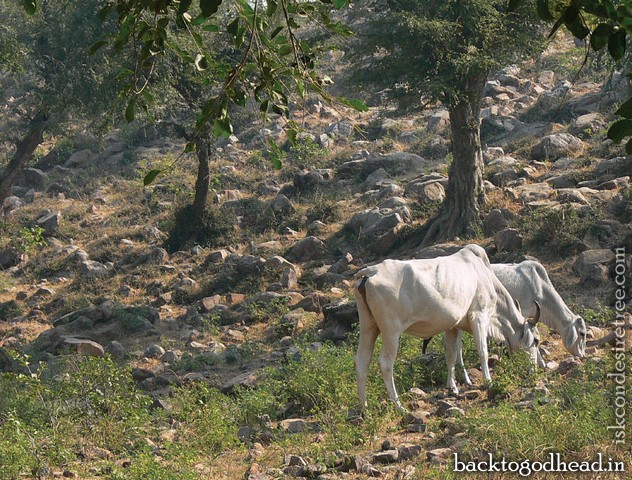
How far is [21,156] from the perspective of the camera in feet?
67.1

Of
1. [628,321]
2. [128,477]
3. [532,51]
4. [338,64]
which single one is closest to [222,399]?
[128,477]

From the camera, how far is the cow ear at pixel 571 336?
11.3 m

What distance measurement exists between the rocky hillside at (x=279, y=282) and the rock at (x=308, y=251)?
0.18 feet

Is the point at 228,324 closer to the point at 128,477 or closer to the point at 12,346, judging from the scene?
the point at 12,346

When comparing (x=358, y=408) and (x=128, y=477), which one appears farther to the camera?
(x=358, y=408)

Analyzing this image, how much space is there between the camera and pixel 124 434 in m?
8.97

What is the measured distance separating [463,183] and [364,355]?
9476mm

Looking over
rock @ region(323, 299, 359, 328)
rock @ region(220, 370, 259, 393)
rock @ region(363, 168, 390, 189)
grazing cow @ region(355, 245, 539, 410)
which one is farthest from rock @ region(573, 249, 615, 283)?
rock @ region(363, 168, 390, 189)

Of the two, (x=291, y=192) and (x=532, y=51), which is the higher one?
(x=532, y=51)

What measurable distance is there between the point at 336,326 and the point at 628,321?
162 inches

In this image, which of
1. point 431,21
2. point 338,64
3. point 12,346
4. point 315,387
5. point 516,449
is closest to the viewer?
point 516,449

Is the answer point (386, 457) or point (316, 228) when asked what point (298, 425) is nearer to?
point (386, 457)

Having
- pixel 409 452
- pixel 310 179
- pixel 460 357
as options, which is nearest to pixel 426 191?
pixel 310 179

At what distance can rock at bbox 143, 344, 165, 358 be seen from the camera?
1484 centimetres
